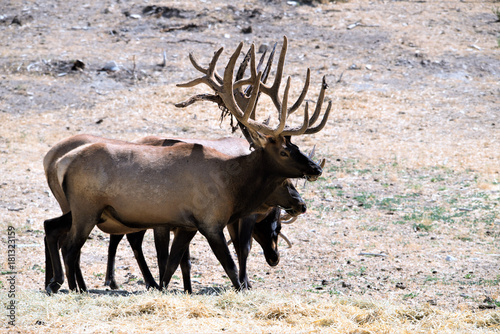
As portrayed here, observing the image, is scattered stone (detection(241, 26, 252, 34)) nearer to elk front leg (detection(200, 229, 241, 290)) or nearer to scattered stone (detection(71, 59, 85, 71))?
scattered stone (detection(71, 59, 85, 71))

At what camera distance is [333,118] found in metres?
18.2

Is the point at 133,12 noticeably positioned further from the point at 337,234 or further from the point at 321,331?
the point at 321,331

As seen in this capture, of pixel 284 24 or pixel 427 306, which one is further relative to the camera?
pixel 284 24

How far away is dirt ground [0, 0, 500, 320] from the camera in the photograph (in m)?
9.51

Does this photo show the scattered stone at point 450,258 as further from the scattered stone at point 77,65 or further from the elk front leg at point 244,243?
the scattered stone at point 77,65

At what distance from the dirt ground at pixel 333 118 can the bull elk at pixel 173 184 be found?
3.96ft

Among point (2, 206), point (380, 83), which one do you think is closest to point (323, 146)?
point (380, 83)

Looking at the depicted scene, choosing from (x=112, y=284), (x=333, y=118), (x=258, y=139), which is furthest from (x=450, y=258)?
(x=333, y=118)

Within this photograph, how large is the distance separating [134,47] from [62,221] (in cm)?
1482

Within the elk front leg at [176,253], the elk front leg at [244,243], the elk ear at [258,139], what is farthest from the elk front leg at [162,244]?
the elk ear at [258,139]

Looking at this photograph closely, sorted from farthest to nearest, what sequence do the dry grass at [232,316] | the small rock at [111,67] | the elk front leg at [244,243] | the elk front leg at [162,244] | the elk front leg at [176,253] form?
1. the small rock at [111,67]
2. the elk front leg at [244,243]
3. the elk front leg at [162,244]
4. the elk front leg at [176,253]
5. the dry grass at [232,316]

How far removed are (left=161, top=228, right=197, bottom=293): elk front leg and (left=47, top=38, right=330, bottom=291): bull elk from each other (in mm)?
12

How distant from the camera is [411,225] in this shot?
451 inches

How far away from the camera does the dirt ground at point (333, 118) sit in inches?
374
